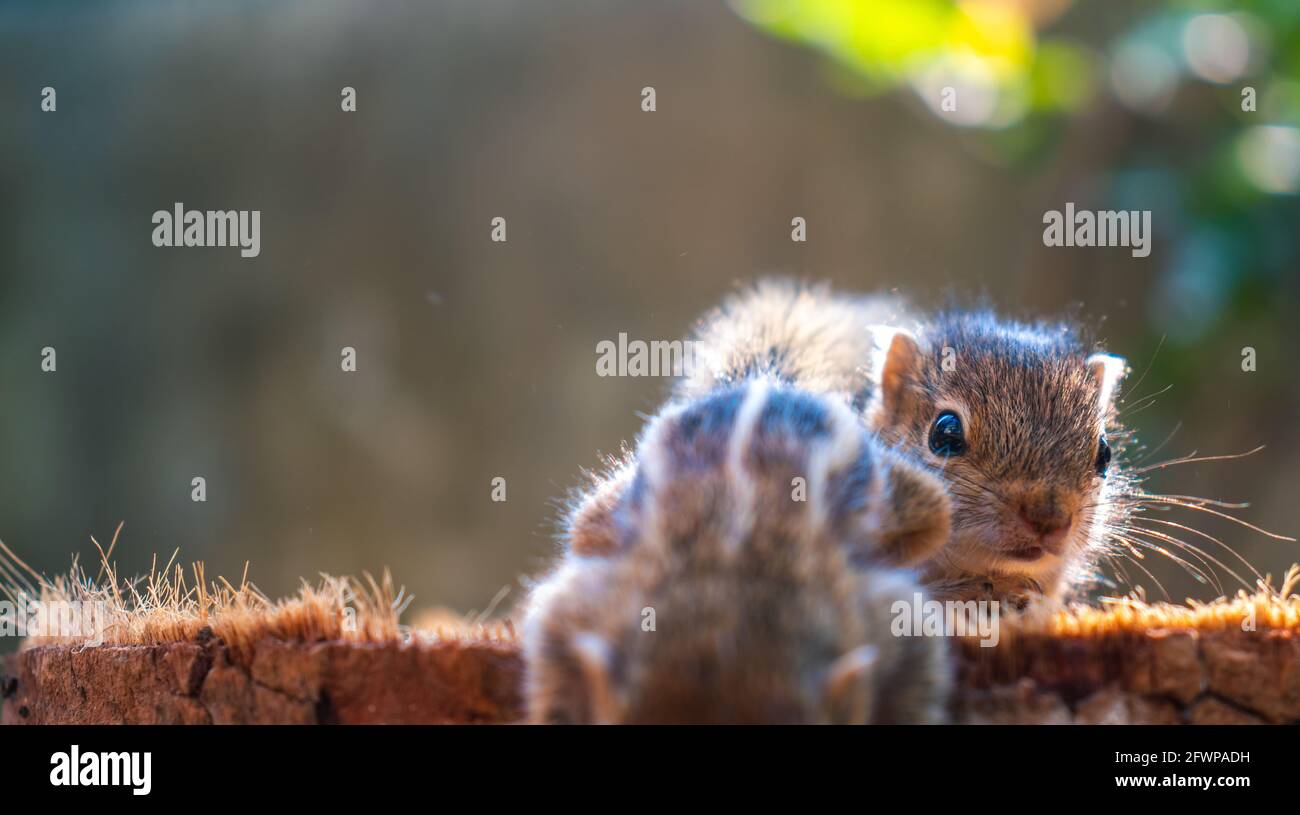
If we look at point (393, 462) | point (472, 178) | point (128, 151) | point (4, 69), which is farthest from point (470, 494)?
point (4, 69)

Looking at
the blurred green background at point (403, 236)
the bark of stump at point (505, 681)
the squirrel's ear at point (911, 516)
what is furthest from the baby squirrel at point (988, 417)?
the blurred green background at point (403, 236)

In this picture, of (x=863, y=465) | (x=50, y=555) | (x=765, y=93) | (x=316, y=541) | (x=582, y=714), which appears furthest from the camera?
(x=765, y=93)

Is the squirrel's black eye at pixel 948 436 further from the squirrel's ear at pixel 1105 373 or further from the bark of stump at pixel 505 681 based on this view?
the bark of stump at pixel 505 681

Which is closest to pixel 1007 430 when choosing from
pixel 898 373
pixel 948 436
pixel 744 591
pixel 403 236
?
pixel 948 436

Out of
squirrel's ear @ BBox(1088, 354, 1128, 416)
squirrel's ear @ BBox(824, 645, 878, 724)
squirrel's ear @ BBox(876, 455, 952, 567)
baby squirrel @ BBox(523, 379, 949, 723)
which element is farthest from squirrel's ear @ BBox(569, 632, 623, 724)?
squirrel's ear @ BBox(1088, 354, 1128, 416)
